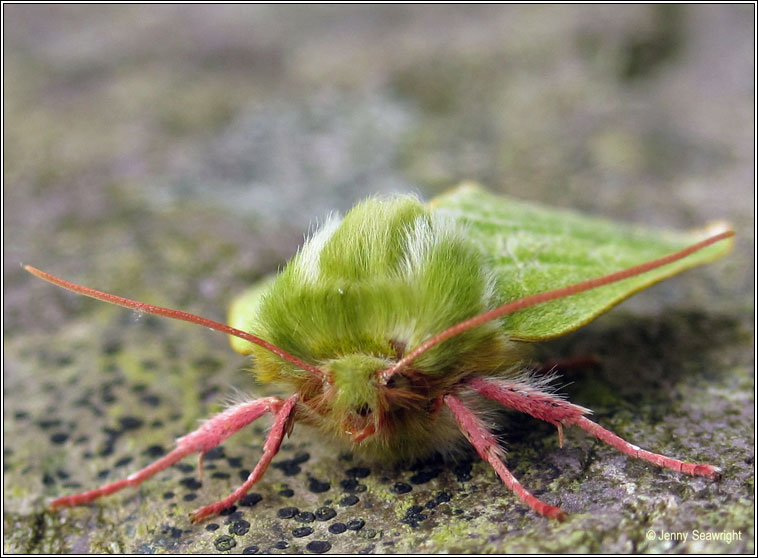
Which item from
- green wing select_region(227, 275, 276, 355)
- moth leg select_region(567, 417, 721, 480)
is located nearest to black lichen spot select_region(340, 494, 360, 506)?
green wing select_region(227, 275, 276, 355)

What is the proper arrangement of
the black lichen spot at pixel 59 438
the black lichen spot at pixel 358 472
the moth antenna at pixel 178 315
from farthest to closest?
the black lichen spot at pixel 59 438 → the black lichen spot at pixel 358 472 → the moth antenna at pixel 178 315

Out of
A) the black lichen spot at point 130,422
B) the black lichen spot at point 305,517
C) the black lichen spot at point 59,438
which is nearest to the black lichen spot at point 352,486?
the black lichen spot at point 305,517

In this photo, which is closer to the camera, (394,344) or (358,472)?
(394,344)

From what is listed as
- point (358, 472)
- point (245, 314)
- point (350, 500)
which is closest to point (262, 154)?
point (245, 314)

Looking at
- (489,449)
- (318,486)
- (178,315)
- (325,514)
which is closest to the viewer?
(178,315)

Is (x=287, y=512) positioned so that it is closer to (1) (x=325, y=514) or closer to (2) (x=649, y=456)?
(1) (x=325, y=514)

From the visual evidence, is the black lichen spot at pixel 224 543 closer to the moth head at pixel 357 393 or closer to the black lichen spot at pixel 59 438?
the moth head at pixel 357 393

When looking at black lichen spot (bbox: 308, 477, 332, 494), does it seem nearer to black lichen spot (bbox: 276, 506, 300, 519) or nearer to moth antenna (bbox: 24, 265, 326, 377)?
black lichen spot (bbox: 276, 506, 300, 519)
